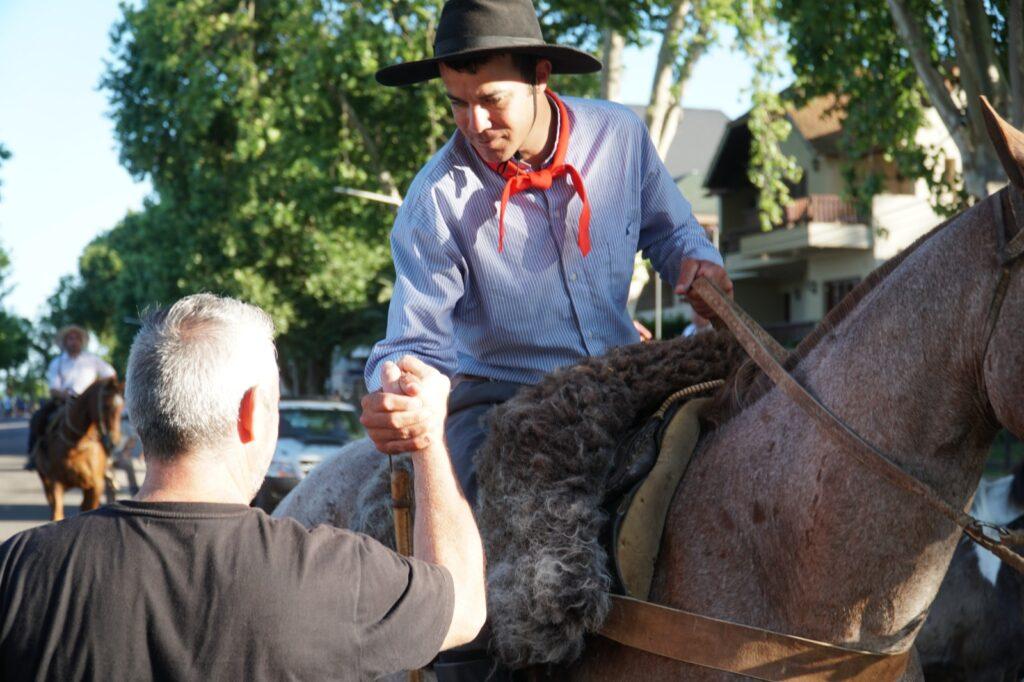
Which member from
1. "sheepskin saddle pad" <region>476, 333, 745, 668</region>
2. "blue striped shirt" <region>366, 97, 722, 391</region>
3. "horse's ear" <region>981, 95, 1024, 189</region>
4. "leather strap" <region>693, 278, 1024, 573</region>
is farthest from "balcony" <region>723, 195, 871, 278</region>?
"horse's ear" <region>981, 95, 1024, 189</region>

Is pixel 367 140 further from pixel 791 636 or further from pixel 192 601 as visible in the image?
pixel 192 601

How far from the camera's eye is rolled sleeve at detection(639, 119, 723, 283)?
142 inches

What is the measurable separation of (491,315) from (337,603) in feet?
4.94

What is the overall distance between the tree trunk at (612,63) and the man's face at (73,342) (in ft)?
26.9

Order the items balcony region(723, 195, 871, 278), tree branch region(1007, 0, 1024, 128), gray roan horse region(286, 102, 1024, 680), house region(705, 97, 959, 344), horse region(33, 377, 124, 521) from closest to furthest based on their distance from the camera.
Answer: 1. gray roan horse region(286, 102, 1024, 680)
2. tree branch region(1007, 0, 1024, 128)
3. horse region(33, 377, 124, 521)
4. house region(705, 97, 959, 344)
5. balcony region(723, 195, 871, 278)

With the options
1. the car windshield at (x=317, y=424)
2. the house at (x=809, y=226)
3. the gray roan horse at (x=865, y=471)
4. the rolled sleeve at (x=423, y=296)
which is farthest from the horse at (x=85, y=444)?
the house at (x=809, y=226)

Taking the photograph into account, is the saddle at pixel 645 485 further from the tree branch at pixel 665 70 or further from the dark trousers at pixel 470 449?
the tree branch at pixel 665 70

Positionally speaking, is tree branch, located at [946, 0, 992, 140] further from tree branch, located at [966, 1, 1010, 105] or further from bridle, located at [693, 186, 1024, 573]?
bridle, located at [693, 186, 1024, 573]

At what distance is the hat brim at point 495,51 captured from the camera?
3.32 metres

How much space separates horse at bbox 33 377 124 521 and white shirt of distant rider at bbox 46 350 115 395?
656mm

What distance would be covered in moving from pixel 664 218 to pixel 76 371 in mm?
14209

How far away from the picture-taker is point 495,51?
3342 millimetres

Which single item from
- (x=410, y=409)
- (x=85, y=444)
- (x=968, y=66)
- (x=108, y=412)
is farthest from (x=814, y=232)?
(x=410, y=409)

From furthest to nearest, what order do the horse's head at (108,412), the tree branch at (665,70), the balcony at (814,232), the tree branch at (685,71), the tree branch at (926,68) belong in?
the balcony at (814,232)
the tree branch at (685,71)
the tree branch at (665,70)
the horse's head at (108,412)
the tree branch at (926,68)
